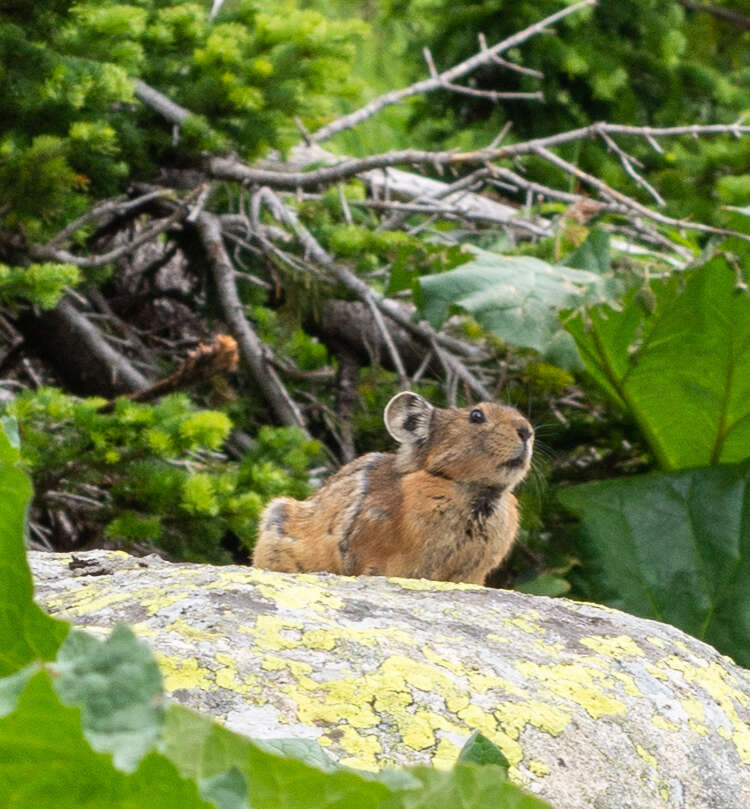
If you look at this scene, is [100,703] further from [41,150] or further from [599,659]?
[41,150]

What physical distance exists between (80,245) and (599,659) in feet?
12.1

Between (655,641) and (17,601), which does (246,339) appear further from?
(17,601)

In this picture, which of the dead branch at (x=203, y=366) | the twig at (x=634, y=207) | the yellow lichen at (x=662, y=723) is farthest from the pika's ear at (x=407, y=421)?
the yellow lichen at (x=662, y=723)

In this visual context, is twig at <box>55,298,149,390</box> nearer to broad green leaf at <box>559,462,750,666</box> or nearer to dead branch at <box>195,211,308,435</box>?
dead branch at <box>195,211,308,435</box>

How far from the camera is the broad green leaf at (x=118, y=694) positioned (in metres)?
0.56

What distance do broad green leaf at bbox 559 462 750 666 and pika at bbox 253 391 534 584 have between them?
61cm

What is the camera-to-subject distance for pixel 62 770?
0.60 metres

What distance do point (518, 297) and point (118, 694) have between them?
351 cm

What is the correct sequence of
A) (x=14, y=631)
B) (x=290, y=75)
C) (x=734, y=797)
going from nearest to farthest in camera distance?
(x=14, y=631) < (x=734, y=797) < (x=290, y=75)

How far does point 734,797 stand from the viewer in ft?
6.81

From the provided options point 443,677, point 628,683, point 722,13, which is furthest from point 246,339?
point 722,13

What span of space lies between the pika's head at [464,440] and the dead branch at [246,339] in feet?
2.75

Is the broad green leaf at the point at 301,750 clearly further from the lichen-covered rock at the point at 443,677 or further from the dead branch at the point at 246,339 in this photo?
the dead branch at the point at 246,339

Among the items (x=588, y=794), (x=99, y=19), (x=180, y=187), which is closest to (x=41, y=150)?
(x=99, y=19)
